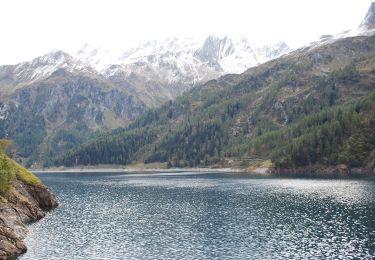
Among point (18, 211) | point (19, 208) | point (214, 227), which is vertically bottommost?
point (214, 227)

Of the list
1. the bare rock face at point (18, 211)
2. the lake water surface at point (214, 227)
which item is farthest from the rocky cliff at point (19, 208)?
the lake water surface at point (214, 227)

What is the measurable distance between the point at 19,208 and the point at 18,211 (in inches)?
154

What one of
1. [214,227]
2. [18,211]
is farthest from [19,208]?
[214,227]

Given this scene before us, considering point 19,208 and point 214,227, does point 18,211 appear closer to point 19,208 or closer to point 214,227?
point 19,208

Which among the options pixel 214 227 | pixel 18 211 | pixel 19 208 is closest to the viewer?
pixel 214 227

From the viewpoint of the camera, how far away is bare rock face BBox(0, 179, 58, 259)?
78812 mm

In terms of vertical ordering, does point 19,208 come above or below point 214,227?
above

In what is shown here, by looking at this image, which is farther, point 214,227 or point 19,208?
point 19,208

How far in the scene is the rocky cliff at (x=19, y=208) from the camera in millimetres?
79238

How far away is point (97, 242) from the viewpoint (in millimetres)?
92750

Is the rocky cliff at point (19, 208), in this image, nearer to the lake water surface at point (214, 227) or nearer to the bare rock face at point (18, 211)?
the bare rock face at point (18, 211)

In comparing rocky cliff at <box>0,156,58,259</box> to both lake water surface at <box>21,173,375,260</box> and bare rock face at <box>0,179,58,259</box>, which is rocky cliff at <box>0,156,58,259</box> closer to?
bare rock face at <box>0,179,58,259</box>

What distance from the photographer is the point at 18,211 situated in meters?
Answer: 112

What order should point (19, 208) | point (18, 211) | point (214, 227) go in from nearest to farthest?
point (214, 227), point (18, 211), point (19, 208)
